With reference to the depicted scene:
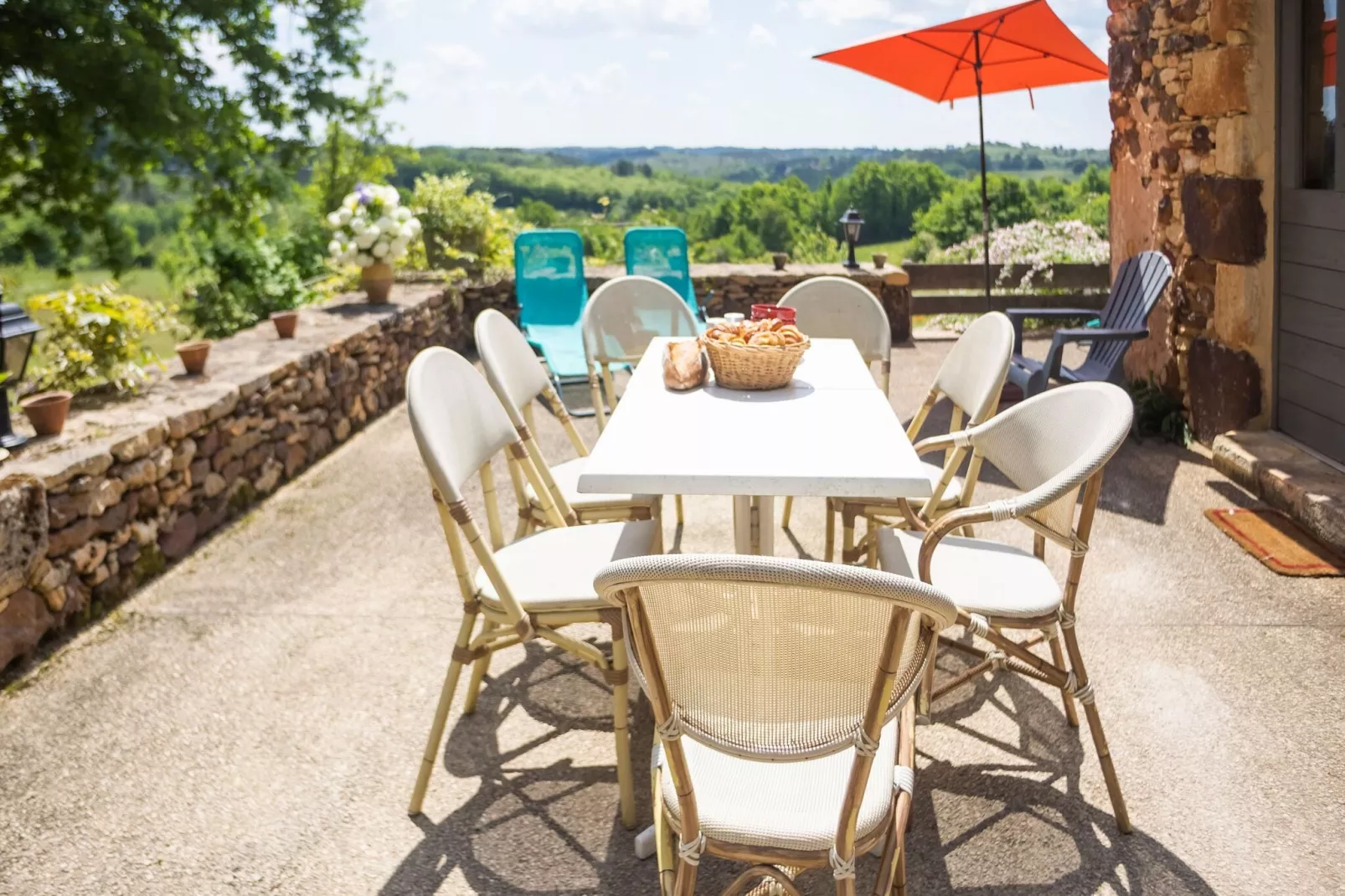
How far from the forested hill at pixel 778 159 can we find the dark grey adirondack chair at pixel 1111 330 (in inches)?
416

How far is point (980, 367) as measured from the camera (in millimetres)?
2676

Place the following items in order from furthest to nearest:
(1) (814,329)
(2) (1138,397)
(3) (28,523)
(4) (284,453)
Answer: (2) (1138,397)
(4) (284,453)
(1) (814,329)
(3) (28,523)

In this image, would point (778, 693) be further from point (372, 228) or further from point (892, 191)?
point (892, 191)

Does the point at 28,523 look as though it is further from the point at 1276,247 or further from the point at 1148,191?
the point at 1148,191

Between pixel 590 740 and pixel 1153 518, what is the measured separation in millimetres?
2498

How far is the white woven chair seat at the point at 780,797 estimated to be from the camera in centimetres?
137

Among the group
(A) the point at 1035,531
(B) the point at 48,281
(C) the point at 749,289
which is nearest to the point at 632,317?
(A) the point at 1035,531

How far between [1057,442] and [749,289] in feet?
17.8

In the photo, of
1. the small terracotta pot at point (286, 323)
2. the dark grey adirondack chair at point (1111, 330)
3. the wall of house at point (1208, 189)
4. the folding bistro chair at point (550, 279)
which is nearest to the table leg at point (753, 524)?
the dark grey adirondack chair at point (1111, 330)

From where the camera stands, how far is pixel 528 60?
32.1 meters

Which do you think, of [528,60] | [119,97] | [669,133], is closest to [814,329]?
[119,97]

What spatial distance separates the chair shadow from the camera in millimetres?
1896

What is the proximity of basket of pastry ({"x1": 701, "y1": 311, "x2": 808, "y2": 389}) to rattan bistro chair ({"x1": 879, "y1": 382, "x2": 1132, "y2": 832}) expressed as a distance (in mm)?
490

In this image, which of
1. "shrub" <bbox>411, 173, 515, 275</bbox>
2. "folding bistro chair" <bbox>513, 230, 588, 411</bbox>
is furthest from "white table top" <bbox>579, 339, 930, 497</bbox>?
"shrub" <bbox>411, 173, 515, 275</bbox>
